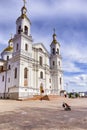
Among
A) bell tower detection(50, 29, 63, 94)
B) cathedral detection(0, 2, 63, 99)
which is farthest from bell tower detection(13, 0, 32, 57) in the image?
bell tower detection(50, 29, 63, 94)

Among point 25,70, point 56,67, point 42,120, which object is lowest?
point 42,120

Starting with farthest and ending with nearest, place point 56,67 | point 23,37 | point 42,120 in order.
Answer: point 56,67, point 23,37, point 42,120

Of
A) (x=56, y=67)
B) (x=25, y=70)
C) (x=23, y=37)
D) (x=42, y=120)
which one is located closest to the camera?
(x=42, y=120)

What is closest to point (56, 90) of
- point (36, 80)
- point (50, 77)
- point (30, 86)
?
point (50, 77)

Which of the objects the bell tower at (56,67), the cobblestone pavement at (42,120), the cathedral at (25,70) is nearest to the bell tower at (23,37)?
the cathedral at (25,70)

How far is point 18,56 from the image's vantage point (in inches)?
1312

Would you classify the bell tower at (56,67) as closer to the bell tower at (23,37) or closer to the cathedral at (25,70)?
the cathedral at (25,70)

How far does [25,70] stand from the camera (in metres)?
33.9

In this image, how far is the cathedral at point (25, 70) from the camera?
32875 mm

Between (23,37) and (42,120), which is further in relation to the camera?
(23,37)

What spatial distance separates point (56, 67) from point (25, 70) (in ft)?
48.5

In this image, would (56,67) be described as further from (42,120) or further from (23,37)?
(42,120)

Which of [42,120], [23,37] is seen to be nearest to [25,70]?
[23,37]

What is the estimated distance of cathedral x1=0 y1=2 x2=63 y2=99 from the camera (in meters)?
32.9
